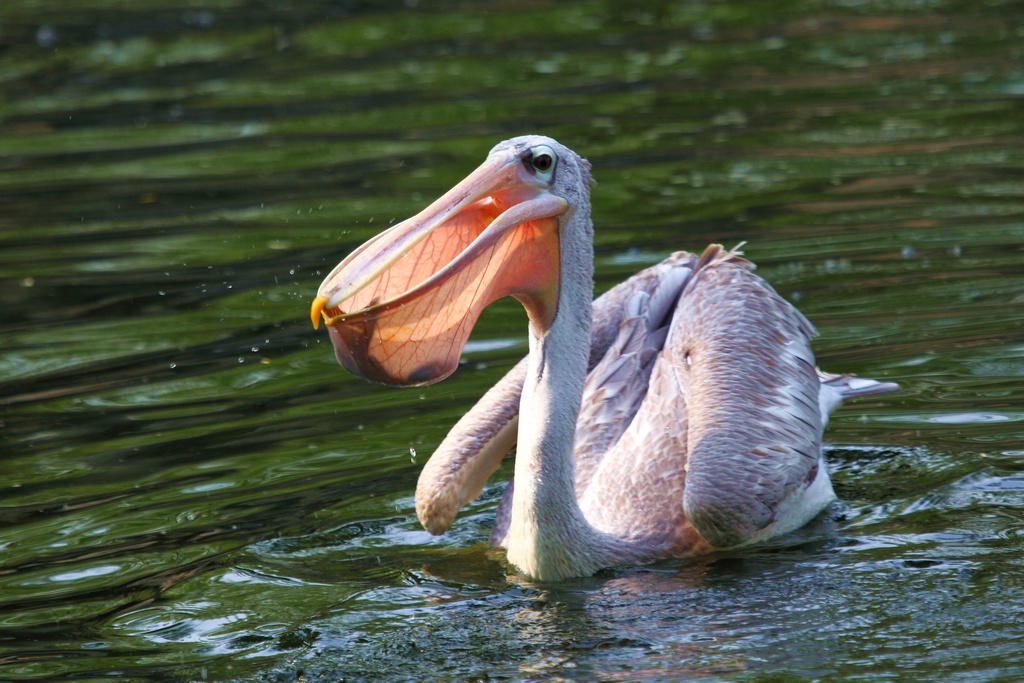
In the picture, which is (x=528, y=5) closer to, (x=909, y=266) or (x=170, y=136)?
(x=170, y=136)

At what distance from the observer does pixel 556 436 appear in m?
4.47

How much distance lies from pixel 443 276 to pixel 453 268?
4cm

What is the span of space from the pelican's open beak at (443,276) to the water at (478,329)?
831mm

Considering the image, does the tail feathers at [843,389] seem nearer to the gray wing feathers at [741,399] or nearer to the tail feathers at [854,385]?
the tail feathers at [854,385]

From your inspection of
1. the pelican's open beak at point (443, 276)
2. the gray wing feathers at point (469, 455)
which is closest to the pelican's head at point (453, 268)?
the pelican's open beak at point (443, 276)

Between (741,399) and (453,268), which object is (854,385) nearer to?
(741,399)

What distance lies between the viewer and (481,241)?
4.08 metres

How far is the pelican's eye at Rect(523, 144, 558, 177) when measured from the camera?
14.2ft

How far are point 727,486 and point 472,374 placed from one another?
6.98ft

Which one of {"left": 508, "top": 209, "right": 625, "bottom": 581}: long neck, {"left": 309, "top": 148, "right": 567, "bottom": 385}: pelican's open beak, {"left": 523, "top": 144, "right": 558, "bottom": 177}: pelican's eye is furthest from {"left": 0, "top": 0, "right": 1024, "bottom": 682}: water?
{"left": 523, "top": 144, "right": 558, "bottom": 177}: pelican's eye

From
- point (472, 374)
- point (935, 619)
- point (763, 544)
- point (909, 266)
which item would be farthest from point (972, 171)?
point (935, 619)

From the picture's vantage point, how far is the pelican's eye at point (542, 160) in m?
4.32

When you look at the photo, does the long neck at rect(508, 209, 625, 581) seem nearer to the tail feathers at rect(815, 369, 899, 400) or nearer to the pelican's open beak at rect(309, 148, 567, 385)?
the pelican's open beak at rect(309, 148, 567, 385)

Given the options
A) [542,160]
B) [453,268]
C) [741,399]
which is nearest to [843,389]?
[741,399]
